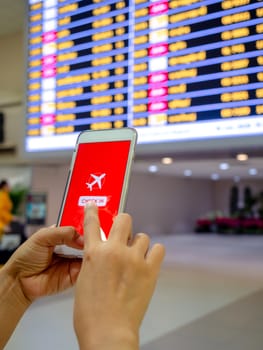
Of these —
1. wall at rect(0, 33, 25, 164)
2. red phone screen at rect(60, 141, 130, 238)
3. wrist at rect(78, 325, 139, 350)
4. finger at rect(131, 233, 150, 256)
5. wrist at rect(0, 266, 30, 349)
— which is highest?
wall at rect(0, 33, 25, 164)

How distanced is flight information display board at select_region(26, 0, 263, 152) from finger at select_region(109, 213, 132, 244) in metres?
0.68

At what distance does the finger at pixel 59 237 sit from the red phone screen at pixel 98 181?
0.02 metres

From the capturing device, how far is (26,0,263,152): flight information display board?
1.12 metres

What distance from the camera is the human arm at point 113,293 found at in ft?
1.39

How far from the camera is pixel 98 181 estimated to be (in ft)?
2.06

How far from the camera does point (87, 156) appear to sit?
0.67m

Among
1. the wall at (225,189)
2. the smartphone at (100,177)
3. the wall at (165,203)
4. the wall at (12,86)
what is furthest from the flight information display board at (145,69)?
the wall at (225,189)

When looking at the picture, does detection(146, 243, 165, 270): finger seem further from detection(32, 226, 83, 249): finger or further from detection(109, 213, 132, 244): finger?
detection(32, 226, 83, 249): finger

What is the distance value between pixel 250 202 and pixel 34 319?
7833 millimetres

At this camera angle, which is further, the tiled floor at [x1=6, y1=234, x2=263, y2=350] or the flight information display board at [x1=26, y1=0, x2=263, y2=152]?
the tiled floor at [x1=6, y1=234, x2=263, y2=350]

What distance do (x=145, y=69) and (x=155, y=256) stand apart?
94cm

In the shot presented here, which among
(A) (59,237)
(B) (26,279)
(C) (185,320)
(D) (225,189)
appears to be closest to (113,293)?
(A) (59,237)

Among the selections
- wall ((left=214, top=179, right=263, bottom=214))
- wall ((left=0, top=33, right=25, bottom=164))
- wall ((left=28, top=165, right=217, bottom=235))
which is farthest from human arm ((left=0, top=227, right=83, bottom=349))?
wall ((left=214, top=179, right=263, bottom=214))

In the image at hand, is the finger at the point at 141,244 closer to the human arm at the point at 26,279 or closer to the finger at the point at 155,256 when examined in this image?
the finger at the point at 155,256
